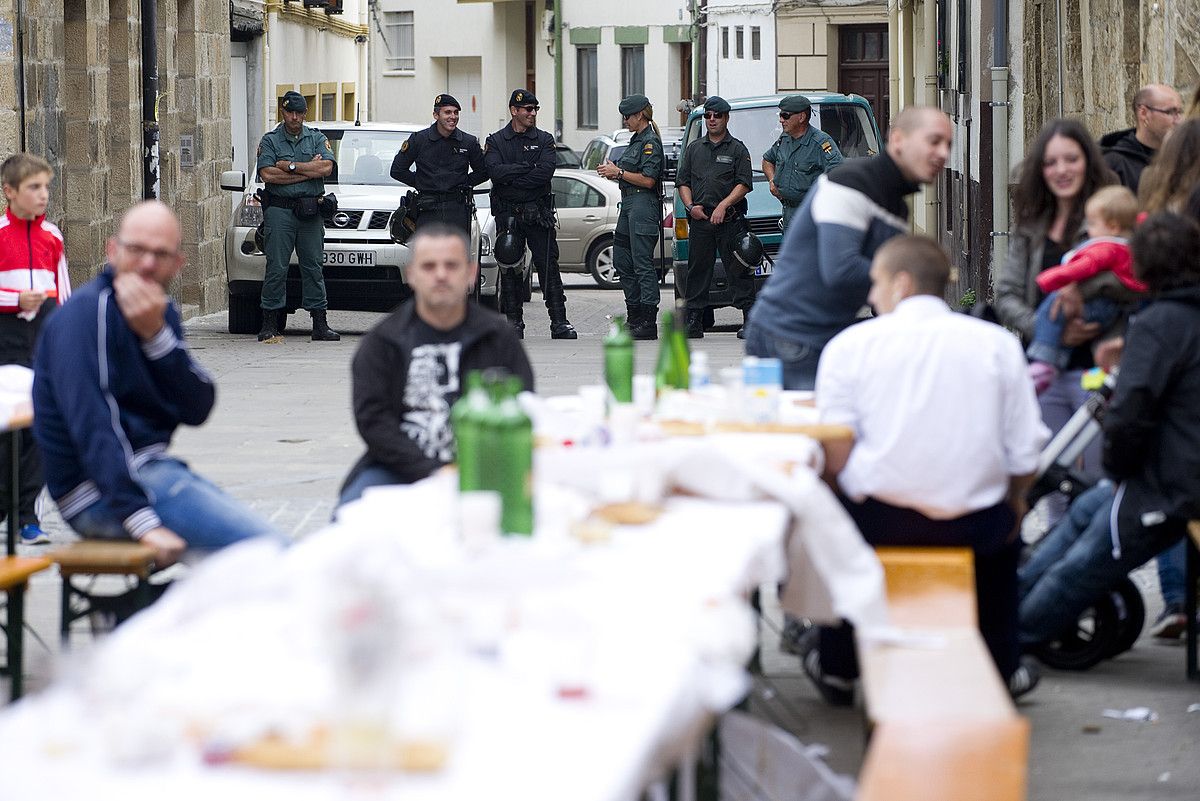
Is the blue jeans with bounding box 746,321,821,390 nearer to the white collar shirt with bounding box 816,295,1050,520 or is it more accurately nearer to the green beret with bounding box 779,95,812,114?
the white collar shirt with bounding box 816,295,1050,520

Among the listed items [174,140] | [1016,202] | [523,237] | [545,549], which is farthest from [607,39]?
[545,549]

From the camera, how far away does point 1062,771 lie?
235 inches

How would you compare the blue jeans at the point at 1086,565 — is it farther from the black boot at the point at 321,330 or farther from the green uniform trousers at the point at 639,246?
the black boot at the point at 321,330

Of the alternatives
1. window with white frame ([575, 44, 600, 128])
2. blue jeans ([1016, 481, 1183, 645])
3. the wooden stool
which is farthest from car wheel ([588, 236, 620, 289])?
window with white frame ([575, 44, 600, 128])

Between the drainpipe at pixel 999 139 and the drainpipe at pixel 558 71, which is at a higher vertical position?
the drainpipe at pixel 558 71

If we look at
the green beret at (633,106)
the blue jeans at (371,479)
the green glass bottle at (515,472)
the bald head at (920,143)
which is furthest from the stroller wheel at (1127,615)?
the green beret at (633,106)

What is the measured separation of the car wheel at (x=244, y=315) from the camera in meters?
18.5

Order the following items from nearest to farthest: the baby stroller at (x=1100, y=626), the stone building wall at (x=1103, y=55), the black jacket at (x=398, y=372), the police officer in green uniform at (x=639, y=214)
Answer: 1. the black jacket at (x=398, y=372)
2. the baby stroller at (x=1100, y=626)
3. the stone building wall at (x=1103, y=55)
4. the police officer in green uniform at (x=639, y=214)

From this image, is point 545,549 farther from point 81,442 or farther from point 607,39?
point 607,39

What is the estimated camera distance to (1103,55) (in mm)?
13523

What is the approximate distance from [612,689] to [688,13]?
49.8m

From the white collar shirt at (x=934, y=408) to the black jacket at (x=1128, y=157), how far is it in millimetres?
3103

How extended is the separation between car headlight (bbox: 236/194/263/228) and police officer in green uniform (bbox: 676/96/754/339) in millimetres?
3617

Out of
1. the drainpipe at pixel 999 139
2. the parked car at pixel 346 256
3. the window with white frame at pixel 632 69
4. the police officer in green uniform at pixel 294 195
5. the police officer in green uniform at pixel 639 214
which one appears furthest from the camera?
the window with white frame at pixel 632 69
